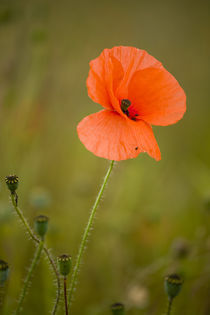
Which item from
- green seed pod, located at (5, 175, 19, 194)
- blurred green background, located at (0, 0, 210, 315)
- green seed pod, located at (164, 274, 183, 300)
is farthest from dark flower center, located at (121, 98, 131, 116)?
blurred green background, located at (0, 0, 210, 315)

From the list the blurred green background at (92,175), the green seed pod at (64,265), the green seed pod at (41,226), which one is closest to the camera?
the green seed pod at (64,265)

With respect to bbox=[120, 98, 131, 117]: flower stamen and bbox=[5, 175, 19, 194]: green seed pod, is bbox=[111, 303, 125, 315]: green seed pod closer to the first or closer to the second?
bbox=[5, 175, 19, 194]: green seed pod

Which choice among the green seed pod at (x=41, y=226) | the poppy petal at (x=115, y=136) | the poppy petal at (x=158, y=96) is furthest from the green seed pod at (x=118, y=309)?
the poppy petal at (x=158, y=96)

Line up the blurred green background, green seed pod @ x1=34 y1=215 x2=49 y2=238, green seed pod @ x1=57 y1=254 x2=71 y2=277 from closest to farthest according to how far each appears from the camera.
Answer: green seed pod @ x1=57 y1=254 x2=71 y2=277 < green seed pod @ x1=34 y1=215 x2=49 y2=238 < the blurred green background

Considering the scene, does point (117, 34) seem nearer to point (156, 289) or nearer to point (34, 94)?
point (34, 94)

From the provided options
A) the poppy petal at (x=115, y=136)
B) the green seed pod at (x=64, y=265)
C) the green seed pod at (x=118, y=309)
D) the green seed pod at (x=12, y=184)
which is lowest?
the green seed pod at (x=118, y=309)

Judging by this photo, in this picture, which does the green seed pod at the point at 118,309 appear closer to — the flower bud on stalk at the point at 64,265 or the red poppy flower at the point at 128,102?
the flower bud on stalk at the point at 64,265

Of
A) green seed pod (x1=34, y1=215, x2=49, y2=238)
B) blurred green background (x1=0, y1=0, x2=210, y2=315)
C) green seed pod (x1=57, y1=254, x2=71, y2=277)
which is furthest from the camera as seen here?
blurred green background (x1=0, y1=0, x2=210, y2=315)
